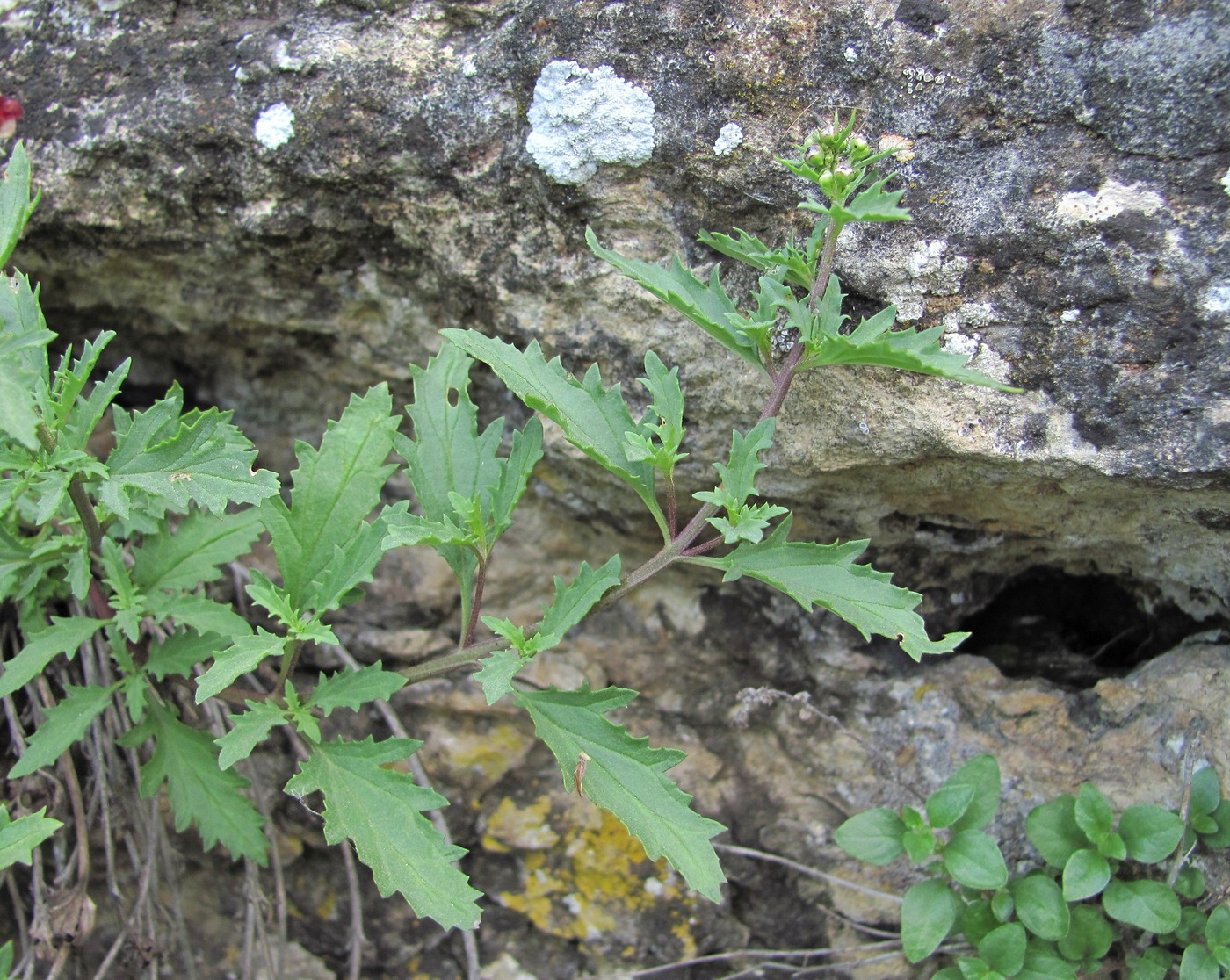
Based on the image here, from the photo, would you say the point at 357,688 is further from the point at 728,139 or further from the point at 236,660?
the point at 728,139

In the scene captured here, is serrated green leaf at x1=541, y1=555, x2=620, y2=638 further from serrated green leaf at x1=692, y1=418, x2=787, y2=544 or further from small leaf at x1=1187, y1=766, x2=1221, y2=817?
small leaf at x1=1187, y1=766, x2=1221, y2=817

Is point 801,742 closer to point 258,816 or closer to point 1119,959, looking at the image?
point 1119,959

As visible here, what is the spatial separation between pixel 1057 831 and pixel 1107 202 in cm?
125

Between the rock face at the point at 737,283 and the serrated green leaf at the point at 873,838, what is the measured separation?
0.59ft

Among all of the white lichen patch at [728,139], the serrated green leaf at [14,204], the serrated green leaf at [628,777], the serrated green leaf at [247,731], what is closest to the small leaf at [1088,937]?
the serrated green leaf at [628,777]

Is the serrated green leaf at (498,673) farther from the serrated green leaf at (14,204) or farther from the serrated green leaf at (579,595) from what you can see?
the serrated green leaf at (14,204)

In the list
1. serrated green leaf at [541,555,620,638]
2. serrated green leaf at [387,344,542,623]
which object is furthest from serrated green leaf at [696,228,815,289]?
serrated green leaf at [541,555,620,638]

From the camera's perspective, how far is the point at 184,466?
172 centimetres

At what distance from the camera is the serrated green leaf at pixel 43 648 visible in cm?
186

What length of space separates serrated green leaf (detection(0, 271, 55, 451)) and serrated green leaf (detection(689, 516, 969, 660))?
1080mm

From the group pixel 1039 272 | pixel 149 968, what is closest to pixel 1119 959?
pixel 1039 272

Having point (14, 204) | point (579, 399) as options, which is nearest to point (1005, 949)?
point (579, 399)

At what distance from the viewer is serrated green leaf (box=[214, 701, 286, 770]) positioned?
5.64 ft

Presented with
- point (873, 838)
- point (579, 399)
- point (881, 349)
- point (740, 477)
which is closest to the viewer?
point (881, 349)
